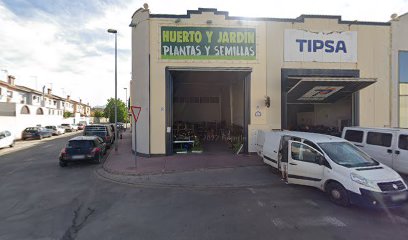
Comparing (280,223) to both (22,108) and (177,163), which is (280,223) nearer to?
(177,163)

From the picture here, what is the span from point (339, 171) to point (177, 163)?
6.98 metres

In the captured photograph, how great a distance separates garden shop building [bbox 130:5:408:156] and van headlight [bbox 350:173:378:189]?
7.58m

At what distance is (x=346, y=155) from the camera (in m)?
6.89

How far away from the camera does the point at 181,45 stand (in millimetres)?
13062

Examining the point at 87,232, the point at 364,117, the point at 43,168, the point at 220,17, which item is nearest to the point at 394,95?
the point at 364,117

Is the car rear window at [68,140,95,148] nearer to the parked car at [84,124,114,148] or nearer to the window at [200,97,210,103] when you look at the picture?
the parked car at [84,124,114,148]

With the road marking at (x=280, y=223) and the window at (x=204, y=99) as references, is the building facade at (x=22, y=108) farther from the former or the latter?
the road marking at (x=280, y=223)

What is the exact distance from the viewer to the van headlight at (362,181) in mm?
5684

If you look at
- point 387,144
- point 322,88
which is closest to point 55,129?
point 322,88

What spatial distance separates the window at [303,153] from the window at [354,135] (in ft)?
13.4

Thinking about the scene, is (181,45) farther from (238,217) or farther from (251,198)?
(238,217)

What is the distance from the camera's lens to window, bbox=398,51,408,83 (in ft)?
48.9

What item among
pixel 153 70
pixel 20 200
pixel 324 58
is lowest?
pixel 20 200

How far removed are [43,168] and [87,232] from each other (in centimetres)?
822
